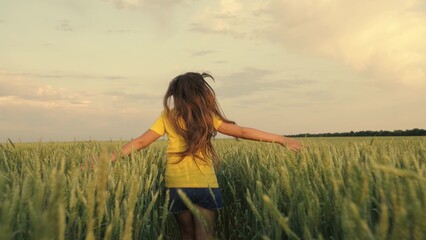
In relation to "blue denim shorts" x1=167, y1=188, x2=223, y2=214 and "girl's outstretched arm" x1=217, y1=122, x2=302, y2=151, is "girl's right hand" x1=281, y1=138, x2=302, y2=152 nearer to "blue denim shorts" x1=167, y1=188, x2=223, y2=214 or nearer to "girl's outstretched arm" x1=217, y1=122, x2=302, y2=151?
"girl's outstretched arm" x1=217, y1=122, x2=302, y2=151

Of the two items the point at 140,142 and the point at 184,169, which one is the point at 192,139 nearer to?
the point at 184,169

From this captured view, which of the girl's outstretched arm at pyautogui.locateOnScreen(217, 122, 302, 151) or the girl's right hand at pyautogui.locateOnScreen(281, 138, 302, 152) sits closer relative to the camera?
the girl's right hand at pyautogui.locateOnScreen(281, 138, 302, 152)

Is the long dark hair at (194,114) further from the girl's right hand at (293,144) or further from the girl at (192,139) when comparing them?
the girl's right hand at (293,144)

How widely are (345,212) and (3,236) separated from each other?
844 mm

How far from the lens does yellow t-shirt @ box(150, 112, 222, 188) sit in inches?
141

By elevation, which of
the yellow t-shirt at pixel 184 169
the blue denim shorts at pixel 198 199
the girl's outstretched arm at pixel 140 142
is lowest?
the blue denim shorts at pixel 198 199

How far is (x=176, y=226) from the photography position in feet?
14.6

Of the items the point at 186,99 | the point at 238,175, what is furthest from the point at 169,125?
the point at 238,175

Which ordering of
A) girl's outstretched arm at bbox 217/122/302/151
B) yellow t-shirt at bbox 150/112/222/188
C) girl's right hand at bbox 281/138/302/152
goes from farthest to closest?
yellow t-shirt at bbox 150/112/222/188, girl's outstretched arm at bbox 217/122/302/151, girl's right hand at bbox 281/138/302/152

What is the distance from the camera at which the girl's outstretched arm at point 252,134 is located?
11.4 feet

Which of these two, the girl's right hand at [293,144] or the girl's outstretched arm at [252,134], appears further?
the girl's outstretched arm at [252,134]

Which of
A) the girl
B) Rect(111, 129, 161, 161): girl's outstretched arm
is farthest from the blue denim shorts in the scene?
Rect(111, 129, 161, 161): girl's outstretched arm

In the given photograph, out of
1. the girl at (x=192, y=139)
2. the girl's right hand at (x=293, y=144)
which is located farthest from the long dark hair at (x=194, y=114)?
the girl's right hand at (x=293, y=144)

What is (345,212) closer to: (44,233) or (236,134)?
(44,233)
